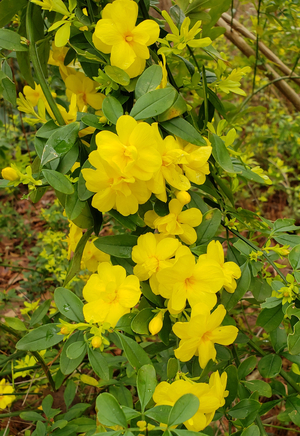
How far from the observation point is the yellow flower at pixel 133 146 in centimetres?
51

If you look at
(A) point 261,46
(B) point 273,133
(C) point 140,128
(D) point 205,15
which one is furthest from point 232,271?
(B) point 273,133

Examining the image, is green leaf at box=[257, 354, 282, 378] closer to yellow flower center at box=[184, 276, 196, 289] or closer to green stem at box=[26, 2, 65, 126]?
yellow flower center at box=[184, 276, 196, 289]

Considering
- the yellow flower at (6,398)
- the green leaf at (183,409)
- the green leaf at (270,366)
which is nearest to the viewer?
the green leaf at (183,409)

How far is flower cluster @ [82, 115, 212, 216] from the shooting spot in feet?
1.66

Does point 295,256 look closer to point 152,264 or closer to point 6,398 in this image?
point 152,264

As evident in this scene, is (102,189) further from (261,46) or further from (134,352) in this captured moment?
(261,46)

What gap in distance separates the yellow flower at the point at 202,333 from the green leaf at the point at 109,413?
0.41 feet

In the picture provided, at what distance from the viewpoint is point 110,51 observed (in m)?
0.60

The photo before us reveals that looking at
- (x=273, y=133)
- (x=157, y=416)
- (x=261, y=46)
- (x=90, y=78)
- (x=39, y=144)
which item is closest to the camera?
(x=157, y=416)

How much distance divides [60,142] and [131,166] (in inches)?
5.7

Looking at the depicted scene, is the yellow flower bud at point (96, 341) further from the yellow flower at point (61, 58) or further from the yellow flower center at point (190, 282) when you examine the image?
the yellow flower at point (61, 58)

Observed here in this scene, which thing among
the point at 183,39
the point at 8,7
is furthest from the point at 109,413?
the point at 8,7

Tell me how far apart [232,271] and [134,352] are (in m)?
0.22

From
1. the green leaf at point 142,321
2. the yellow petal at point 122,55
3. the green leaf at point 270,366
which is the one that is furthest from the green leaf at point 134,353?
the yellow petal at point 122,55
